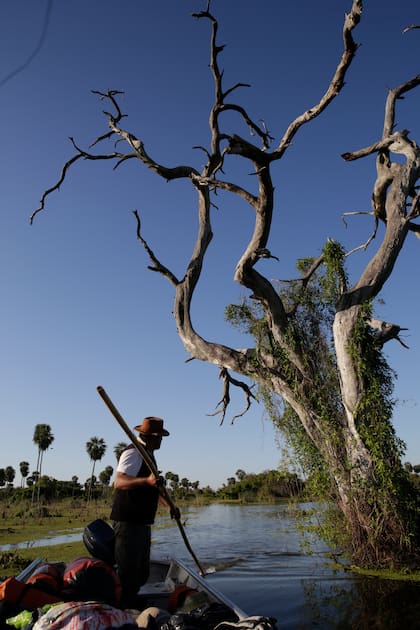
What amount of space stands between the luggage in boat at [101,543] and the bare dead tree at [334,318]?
5.54m

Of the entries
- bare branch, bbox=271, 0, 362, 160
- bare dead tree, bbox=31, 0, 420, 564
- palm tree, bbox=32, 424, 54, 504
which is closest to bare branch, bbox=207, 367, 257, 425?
bare dead tree, bbox=31, 0, 420, 564

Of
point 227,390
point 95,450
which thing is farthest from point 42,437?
point 227,390

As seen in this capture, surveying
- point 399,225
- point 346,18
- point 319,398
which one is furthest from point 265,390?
point 346,18

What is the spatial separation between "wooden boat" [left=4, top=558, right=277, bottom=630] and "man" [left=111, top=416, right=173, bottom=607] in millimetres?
300

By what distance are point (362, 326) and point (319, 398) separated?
171cm

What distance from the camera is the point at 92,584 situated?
3.88 metres

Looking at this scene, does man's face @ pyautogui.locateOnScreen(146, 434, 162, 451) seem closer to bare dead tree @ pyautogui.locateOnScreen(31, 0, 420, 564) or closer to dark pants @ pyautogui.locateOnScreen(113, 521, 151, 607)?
dark pants @ pyautogui.locateOnScreen(113, 521, 151, 607)

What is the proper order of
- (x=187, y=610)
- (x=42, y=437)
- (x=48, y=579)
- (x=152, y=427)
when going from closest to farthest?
(x=187, y=610)
(x=48, y=579)
(x=152, y=427)
(x=42, y=437)

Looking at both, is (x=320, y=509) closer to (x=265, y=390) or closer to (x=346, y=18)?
(x=265, y=390)

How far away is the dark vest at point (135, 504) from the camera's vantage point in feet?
15.3

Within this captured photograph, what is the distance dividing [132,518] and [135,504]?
14 cm

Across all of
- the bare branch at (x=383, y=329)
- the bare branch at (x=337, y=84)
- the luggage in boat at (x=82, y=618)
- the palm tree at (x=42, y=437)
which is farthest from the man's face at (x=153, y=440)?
the palm tree at (x=42, y=437)

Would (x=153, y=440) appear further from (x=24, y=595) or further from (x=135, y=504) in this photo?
(x=24, y=595)

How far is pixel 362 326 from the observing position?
377 inches
